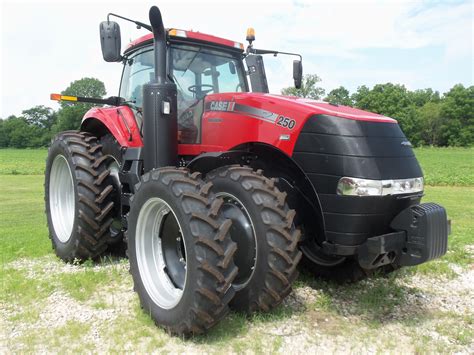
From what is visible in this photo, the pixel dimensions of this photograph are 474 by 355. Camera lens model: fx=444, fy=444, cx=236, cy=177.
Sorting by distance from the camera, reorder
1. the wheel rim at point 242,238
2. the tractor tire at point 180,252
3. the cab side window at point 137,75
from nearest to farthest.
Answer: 1. the tractor tire at point 180,252
2. the wheel rim at point 242,238
3. the cab side window at point 137,75

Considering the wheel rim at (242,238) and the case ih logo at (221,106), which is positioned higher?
the case ih logo at (221,106)

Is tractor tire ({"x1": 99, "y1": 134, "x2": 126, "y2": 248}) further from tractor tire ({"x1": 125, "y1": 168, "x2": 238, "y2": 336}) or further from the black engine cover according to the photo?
the black engine cover

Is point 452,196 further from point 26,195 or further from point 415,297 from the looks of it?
point 26,195

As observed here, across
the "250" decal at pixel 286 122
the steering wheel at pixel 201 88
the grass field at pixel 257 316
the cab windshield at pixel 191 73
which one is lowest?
the grass field at pixel 257 316

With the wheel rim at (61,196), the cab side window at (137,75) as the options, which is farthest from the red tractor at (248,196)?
the wheel rim at (61,196)

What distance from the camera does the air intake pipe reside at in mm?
3943

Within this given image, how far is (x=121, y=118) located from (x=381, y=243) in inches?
125

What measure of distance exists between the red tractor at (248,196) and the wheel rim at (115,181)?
0.45 m

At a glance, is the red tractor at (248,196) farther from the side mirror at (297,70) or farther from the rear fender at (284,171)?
the side mirror at (297,70)

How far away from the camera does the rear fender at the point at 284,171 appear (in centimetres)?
350

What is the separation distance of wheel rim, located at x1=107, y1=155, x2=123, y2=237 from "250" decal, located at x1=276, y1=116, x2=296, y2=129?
7.35ft

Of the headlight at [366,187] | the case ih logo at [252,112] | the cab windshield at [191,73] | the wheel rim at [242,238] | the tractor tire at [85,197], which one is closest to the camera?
the headlight at [366,187]

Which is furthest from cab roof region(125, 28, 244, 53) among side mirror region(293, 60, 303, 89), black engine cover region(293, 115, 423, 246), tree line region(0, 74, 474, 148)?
tree line region(0, 74, 474, 148)

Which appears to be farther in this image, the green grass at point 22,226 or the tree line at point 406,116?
the tree line at point 406,116
